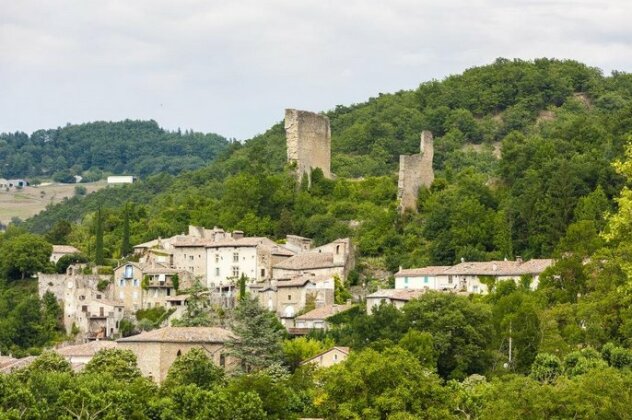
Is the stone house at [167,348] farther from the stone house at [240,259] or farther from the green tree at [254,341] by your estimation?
the stone house at [240,259]

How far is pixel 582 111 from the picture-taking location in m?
120

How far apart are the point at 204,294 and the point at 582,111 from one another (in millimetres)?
50135

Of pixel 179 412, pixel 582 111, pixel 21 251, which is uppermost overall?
pixel 582 111

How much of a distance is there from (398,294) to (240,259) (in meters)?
11.6

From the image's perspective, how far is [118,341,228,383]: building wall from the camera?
66.7 meters

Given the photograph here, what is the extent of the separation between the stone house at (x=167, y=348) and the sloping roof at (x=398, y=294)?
27.7 feet

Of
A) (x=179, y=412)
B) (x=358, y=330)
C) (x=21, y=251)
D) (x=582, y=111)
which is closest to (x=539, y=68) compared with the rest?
(x=582, y=111)

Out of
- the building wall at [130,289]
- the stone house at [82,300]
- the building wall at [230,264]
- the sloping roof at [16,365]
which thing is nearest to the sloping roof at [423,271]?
the building wall at [230,264]

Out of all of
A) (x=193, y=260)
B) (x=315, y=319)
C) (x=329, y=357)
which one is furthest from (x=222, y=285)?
(x=329, y=357)

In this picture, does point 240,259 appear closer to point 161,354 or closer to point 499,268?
point 499,268

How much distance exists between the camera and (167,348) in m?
67.1

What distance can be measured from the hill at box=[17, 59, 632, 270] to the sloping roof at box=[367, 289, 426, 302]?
540 cm

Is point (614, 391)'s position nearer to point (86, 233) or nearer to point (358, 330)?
point (358, 330)

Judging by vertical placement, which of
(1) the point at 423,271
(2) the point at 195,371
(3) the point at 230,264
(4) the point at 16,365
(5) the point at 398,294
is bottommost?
(4) the point at 16,365
